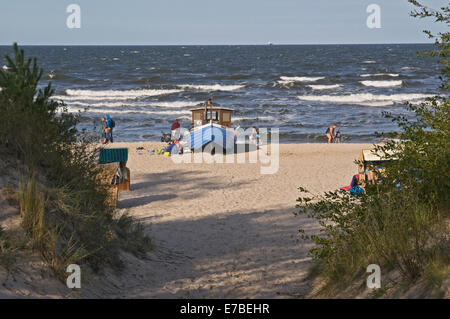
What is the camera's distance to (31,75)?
868cm

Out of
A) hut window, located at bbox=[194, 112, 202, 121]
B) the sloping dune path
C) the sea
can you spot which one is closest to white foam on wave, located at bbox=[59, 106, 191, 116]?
the sea

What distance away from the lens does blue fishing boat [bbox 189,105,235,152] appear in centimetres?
2309

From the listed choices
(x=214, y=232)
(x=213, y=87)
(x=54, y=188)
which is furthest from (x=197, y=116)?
(x=213, y=87)

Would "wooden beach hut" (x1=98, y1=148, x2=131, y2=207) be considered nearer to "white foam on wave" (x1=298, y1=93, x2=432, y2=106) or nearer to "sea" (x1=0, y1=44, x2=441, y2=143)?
"sea" (x1=0, y1=44, x2=441, y2=143)

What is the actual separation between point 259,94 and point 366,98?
9.55 meters

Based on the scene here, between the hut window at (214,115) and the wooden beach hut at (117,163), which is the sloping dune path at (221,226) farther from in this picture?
the hut window at (214,115)

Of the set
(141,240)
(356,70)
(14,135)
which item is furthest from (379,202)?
(356,70)

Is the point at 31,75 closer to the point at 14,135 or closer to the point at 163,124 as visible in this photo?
the point at 14,135

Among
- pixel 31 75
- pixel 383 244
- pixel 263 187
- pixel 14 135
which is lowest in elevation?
pixel 263 187

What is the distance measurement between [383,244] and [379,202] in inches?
24.7

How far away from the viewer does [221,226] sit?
11711mm

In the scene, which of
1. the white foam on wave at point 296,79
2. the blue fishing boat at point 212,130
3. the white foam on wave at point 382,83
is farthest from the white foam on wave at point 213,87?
the blue fishing boat at point 212,130

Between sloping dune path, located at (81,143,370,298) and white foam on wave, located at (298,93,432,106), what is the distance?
24120mm

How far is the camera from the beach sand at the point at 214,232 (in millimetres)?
7233
